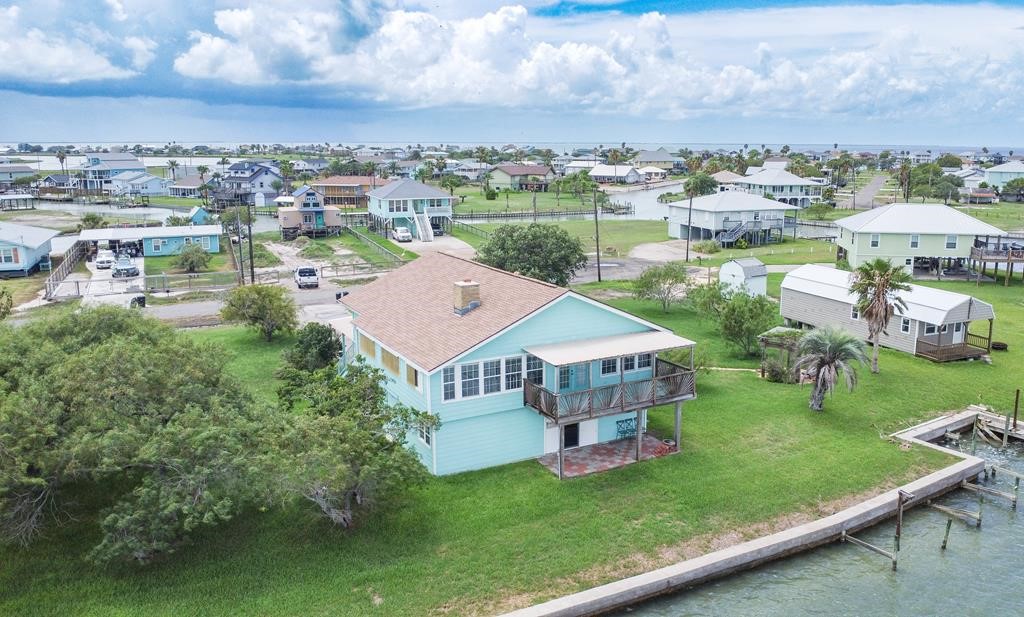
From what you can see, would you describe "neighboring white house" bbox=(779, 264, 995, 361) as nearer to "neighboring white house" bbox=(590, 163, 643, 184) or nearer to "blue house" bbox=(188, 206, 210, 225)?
"blue house" bbox=(188, 206, 210, 225)

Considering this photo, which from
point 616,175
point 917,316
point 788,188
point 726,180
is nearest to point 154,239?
point 917,316

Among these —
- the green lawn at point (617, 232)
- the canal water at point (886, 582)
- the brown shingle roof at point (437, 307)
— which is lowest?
the canal water at point (886, 582)

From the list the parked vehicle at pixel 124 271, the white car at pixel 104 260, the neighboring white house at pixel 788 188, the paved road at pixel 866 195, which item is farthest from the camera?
the paved road at pixel 866 195

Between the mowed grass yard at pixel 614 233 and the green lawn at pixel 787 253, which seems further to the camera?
the mowed grass yard at pixel 614 233

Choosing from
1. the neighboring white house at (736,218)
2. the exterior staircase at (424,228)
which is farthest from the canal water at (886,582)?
the exterior staircase at (424,228)

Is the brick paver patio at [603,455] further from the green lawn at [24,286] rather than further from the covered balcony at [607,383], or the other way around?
the green lawn at [24,286]

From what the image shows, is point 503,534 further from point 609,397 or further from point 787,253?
point 787,253

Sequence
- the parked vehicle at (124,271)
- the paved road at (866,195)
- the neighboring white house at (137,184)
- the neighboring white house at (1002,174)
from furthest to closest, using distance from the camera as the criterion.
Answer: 1. the neighboring white house at (137,184)
2. the neighboring white house at (1002,174)
3. the paved road at (866,195)
4. the parked vehicle at (124,271)
